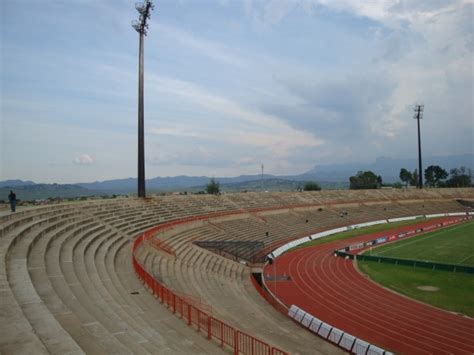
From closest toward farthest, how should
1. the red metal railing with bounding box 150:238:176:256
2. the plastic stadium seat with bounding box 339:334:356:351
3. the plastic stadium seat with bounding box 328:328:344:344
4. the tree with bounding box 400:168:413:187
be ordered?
the plastic stadium seat with bounding box 339:334:356:351 → the plastic stadium seat with bounding box 328:328:344:344 → the red metal railing with bounding box 150:238:176:256 → the tree with bounding box 400:168:413:187

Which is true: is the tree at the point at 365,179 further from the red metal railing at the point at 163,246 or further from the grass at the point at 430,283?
the red metal railing at the point at 163,246

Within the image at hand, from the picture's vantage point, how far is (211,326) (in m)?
12.9

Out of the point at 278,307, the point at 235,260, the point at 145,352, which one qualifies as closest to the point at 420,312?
the point at 278,307

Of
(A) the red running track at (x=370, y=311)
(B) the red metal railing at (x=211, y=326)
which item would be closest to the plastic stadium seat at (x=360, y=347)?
(A) the red running track at (x=370, y=311)

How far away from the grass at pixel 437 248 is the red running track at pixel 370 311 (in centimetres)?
814

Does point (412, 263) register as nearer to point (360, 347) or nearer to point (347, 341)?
point (347, 341)

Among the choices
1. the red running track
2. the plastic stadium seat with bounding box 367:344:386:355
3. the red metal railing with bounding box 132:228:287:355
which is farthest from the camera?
the red running track

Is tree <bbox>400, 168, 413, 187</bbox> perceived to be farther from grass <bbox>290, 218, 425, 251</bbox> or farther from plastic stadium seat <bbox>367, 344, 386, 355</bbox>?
plastic stadium seat <bbox>367, 344, 386, 355</bbox>

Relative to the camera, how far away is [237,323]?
611 inches

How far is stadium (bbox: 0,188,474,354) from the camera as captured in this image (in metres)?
8.48

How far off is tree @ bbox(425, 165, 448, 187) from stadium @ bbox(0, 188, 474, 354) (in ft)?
378

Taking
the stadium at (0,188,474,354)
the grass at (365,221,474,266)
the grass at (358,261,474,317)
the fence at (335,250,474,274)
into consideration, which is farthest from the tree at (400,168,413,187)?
the grass at (358,261,474,317)

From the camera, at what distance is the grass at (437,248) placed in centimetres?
3406

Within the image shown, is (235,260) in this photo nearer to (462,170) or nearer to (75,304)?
(75,304)
